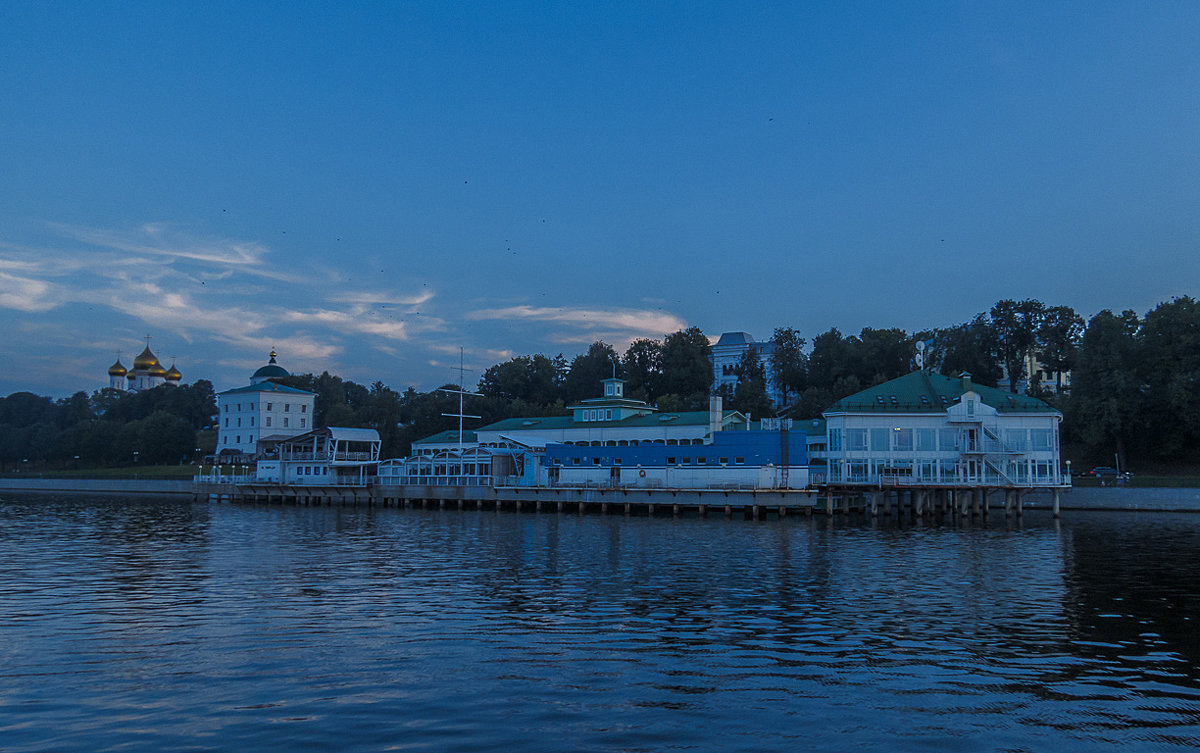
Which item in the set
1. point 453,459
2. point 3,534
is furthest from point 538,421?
point 3,534

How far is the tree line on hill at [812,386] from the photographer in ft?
267

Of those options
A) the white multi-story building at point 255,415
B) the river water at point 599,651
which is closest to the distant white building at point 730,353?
the white multi-story building at point 255,415

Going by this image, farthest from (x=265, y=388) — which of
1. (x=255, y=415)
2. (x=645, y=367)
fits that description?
(x=645, y=367)

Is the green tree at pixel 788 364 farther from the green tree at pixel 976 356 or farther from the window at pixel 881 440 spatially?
the window at pixel 881 440

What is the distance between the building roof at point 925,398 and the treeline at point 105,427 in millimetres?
108222

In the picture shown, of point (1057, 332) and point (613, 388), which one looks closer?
point (613, 388)

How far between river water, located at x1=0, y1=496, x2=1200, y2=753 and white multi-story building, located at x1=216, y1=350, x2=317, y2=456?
271ft

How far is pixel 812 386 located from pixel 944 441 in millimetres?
46229

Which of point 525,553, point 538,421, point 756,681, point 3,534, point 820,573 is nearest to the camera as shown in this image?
point 756,681

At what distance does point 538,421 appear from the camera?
93500 mm

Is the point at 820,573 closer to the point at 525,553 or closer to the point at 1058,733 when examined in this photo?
the point at 525,553

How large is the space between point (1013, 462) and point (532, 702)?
63346 millimetres

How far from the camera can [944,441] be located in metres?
70.6

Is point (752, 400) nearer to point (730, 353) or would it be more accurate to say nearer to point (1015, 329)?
point (1015, 329)
